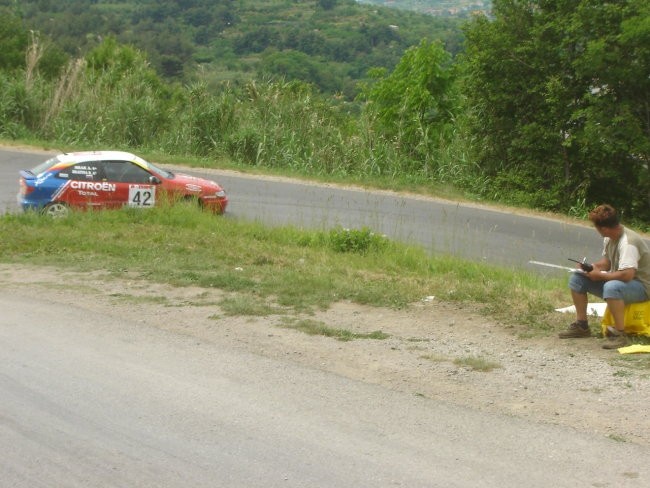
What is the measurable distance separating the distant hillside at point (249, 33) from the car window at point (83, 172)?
1775 inches

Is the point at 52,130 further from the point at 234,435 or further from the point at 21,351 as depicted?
the point at 234,435

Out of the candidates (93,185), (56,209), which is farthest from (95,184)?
(56,209)

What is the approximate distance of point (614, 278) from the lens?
822 cm

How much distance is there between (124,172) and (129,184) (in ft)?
0.78

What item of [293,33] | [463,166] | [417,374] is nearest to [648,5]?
[463,166]

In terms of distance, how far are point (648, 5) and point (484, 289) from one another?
13.4 m

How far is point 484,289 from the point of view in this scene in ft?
33.1

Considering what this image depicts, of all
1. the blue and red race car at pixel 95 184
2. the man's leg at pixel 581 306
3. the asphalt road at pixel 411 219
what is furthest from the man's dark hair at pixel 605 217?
the blue and red race car at pixel 95 184

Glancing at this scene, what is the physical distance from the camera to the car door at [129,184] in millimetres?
16766

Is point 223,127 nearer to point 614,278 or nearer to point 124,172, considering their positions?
point 124,172

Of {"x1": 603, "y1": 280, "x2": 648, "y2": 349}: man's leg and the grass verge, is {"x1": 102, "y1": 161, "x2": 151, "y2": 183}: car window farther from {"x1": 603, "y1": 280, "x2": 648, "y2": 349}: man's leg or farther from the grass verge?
{"x1": 603, "y1": 280, "x2": 648, "y2": 349}: man's leg

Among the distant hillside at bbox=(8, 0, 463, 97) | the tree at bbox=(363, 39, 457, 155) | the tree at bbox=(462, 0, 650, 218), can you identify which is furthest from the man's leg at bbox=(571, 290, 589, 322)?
the distant hillside at bbox=(8, 0, 463, 97)

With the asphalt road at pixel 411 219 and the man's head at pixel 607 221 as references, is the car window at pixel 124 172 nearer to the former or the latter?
the asphalt road at pixel 411 219

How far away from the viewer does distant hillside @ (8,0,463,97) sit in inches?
2854
